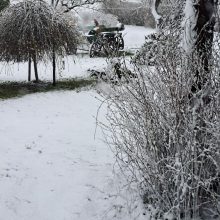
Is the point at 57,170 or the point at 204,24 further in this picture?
the point at 57,170

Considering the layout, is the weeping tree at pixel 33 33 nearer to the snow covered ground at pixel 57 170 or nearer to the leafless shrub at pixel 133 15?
the snow covered ground at pixel 57 170

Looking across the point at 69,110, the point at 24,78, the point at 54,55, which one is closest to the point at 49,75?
the point at 24,78

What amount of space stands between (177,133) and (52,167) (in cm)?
226

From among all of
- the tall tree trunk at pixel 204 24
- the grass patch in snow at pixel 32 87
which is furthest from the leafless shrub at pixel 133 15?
the tall tree trunk at pixel 204 24

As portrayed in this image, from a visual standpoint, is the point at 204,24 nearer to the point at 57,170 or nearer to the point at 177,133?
the point at 177,133

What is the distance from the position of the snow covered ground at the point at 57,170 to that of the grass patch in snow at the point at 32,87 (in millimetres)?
948

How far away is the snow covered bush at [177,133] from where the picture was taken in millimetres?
3967

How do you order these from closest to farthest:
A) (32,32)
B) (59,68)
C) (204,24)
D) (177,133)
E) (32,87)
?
1. (177,133)
2. (204,24)
3. (32,32)
4. (32,87)
5. (59,68)

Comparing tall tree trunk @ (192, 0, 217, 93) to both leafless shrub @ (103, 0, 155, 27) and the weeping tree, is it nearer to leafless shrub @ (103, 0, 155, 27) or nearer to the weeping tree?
the weeping tree

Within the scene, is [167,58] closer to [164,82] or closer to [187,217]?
[164,82]

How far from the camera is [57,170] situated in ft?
18.4

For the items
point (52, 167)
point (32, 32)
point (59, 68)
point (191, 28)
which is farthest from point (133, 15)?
point (191, 28)

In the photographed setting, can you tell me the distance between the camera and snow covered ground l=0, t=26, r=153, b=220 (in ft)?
15.5

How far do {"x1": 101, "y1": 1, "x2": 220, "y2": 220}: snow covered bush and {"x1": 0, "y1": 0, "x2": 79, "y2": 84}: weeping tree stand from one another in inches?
231
